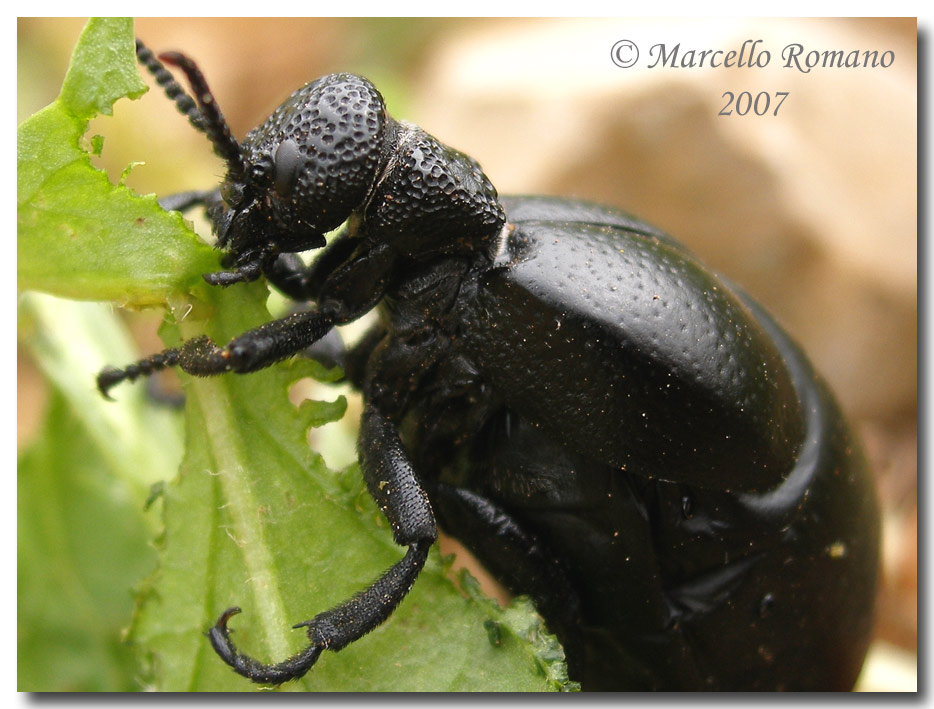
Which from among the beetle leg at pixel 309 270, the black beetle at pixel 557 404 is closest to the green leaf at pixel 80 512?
the black beetle at pixel 557 404

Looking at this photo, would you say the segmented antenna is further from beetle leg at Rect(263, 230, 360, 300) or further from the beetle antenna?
beetle leg at Rect(263, 230, 360, 300)

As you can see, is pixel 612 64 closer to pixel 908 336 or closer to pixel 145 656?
pixel 908 336

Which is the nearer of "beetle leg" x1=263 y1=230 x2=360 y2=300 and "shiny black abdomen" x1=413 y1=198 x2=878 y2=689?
"shiny black abdomen" x1=413 y1=198 x2=878 y2=689

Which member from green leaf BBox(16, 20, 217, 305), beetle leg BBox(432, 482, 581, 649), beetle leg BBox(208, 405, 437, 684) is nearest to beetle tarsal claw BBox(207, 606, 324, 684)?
beetle leg BBox(208, 405, 437, 684)

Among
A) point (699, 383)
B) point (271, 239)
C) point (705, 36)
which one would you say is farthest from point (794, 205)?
point (271, 239)

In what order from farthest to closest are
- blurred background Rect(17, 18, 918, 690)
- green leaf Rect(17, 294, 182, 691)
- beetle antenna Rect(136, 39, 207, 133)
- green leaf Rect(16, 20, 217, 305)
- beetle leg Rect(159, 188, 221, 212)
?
blurred background Rect(17, 18, 918, 690) → green leaf Rect(17, 294, 182, 691) → beetle leg Rect(159, 188, 221, 212) → beetle antenna Rect(136, 39, 207, 133) → green leaf Rect(16, 20, 217, 305)

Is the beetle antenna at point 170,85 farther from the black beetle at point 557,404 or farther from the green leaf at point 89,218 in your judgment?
the green leaf at point 89,218

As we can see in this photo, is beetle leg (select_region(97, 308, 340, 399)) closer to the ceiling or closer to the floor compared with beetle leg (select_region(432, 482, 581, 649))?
closer to the ceiling
